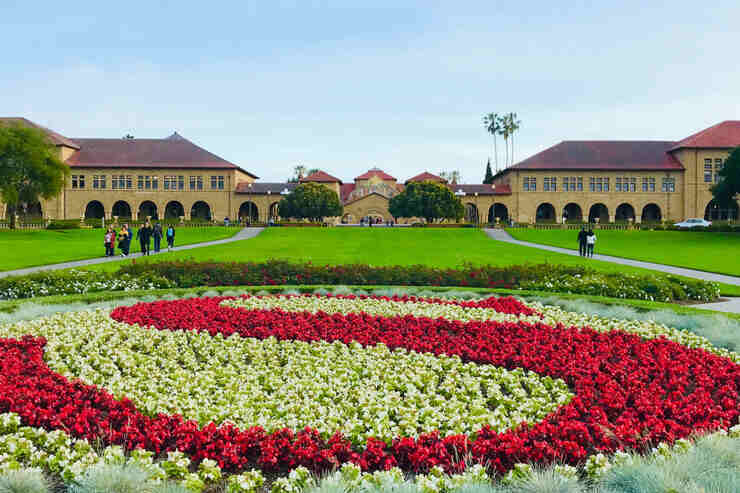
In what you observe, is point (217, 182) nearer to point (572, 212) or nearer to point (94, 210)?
point (94, 210)

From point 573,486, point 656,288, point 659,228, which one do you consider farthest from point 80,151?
point 573,486

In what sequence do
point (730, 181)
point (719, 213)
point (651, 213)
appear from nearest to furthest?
point (730, 181) → point (719, 213) → point (651, 213)

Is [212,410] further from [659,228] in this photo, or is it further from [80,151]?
[80,151]

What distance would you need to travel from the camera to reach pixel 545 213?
250ft

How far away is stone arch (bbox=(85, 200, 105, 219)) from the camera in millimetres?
72312

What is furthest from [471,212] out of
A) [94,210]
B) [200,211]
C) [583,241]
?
[583,241]

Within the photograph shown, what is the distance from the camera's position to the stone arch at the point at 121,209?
7275 cm

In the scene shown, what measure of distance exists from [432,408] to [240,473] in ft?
5.64

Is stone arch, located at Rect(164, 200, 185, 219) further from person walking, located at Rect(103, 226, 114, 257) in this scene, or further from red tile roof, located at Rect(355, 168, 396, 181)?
person walking, located at Rect(103, 226, 114, 257)

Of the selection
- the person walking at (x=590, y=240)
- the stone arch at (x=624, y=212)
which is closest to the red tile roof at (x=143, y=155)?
the stone arch at (x=624, y=212)

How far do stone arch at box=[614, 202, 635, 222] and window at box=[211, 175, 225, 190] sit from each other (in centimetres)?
5272

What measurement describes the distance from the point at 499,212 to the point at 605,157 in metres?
15.4

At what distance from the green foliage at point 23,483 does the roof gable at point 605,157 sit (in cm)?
7178

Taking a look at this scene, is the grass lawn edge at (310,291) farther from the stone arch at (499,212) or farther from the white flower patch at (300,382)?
the stone arch at (499,212)
